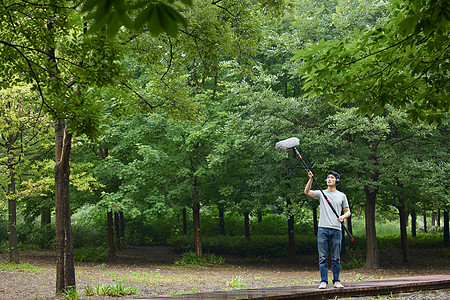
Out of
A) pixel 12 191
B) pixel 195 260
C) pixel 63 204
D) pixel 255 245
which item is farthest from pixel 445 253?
pixel 12 191

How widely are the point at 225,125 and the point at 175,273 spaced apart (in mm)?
5924

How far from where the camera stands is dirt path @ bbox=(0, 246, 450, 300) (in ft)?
30.5

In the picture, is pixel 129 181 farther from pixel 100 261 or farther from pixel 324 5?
pixel 324 5

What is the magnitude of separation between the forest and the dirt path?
106 centimetres

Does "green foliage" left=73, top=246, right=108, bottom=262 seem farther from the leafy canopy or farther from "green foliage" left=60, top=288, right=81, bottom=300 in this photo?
the leafy canopy

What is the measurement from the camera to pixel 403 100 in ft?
17.0

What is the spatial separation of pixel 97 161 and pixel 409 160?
1214cm

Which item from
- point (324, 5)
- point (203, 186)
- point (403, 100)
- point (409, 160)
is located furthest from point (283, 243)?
point (403, 100)

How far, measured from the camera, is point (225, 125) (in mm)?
15875

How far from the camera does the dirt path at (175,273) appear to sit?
9.29 meters

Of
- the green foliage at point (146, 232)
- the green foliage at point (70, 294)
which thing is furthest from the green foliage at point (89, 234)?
the green foliage at point (70, 294)

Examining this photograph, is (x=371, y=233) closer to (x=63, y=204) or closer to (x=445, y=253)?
(x=445, y=253)

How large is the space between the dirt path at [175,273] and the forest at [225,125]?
3.48 feet

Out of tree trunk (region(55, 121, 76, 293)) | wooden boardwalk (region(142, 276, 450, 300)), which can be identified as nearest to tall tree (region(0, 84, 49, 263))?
tree trunk (region(55, 121, 76, 293))
